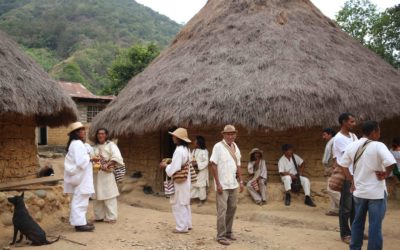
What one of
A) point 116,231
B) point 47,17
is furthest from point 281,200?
point 47,17

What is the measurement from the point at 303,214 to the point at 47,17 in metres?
49.2

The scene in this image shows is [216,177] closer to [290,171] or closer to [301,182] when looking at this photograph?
[290,171]

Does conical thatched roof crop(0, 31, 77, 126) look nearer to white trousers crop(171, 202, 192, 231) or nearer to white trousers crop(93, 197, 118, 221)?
white trousers crop(93, 197, 118, 221)

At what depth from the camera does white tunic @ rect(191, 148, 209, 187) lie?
7.84 m

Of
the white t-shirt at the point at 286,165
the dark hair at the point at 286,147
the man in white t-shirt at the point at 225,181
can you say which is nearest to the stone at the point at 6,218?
the man in white t-shirt at the point at 225,181

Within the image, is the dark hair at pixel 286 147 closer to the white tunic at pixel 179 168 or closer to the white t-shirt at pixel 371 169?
the white tunic at pixel 179 168

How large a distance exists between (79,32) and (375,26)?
38191mm

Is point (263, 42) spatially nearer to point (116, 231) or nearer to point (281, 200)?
point (281, 200)

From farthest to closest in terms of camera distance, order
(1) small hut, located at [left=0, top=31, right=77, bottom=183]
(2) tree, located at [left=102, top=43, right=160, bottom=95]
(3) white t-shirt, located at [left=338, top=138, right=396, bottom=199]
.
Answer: (2) tree, located at [left=102, top=43, right=160, bottom=95] → (1) small hut, located at [left=0, top=31, right=77, bottom=183] → (3) white t-shirt, located at [left=338, top=138, right=396, bottom=199]

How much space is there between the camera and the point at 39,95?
251 inches

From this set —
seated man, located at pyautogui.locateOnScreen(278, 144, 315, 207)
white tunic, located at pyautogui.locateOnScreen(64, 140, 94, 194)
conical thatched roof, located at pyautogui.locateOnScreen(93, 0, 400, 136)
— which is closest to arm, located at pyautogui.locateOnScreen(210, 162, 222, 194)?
white tunic, located at pyautogui.locateOnScreen(64, 140, 94, 194)

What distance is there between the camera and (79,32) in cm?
4788

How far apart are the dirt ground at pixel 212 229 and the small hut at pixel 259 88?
125 centimetres

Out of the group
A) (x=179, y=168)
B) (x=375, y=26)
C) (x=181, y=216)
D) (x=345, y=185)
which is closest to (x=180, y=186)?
(x=179, y=168)
